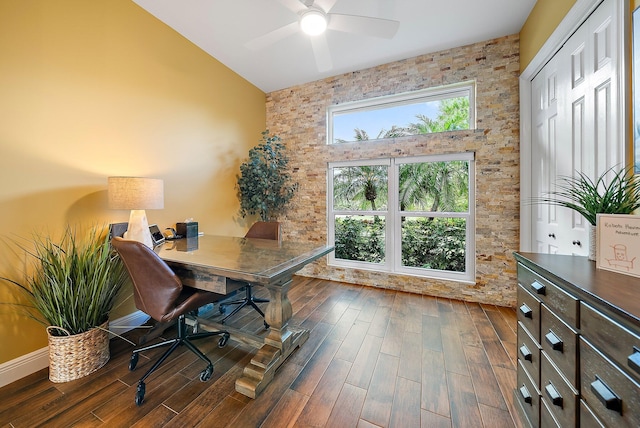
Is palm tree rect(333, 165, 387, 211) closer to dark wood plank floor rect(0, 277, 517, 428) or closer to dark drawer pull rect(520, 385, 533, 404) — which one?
dark wood plank floor rect(0, 277, 517, 428)

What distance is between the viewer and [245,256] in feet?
6.15

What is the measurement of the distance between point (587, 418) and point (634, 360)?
15.4 inches

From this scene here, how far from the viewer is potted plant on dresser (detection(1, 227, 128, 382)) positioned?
5.56ft

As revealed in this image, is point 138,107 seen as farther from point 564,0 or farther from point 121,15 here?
point 564,0

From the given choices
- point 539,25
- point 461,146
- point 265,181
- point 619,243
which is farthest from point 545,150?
point 265,181

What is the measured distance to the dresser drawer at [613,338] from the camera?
0.65 m

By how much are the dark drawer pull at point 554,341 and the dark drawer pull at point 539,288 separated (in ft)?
0.56

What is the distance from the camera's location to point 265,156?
3.90 meters

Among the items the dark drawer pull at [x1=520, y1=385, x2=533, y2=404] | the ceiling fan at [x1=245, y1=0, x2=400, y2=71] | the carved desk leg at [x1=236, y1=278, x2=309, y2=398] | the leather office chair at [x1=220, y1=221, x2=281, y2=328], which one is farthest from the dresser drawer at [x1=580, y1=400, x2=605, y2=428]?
the ceiling fan at [x1=245, y1=0, x2=400, y2=71]

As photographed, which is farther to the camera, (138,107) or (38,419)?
(138,107)

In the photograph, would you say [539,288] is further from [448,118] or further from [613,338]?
[448,118]

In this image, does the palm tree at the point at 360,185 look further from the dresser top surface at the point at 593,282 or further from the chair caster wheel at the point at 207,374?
the chair caster wheel at the point at 207,374

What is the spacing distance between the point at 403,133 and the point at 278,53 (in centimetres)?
198

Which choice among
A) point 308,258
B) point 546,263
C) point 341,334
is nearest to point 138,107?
point 308,258
